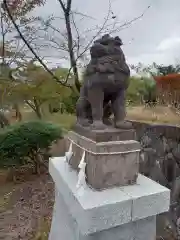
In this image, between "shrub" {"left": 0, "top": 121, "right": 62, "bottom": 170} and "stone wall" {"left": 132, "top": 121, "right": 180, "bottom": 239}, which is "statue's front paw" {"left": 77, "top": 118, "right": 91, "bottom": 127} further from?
"shrub" {"left": 0, "top": 121, "right": 62, "bottom": 170}

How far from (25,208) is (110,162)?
2179 millimetres

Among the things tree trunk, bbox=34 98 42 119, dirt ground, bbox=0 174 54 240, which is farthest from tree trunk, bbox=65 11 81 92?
tree trunk, bbox=34 98 42 119

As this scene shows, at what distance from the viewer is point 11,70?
5.04 m

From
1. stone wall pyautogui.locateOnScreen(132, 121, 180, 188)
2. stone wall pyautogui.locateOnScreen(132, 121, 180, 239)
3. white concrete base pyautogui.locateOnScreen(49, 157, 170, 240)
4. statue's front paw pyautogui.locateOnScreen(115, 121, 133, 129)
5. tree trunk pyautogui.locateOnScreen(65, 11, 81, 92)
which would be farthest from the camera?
tree trunk pyautogui.locateOnScreen(65, 11, 81, 92)

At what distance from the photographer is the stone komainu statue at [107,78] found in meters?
1.15

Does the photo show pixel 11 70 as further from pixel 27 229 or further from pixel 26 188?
pixel 27 229

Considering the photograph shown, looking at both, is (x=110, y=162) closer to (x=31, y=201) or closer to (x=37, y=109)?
(x=31, y=201)

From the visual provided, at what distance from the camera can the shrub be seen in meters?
3.64

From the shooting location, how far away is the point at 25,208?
9.29 ft

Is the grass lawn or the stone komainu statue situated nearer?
the stone komainu statue

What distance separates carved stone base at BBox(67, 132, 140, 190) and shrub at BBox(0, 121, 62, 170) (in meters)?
2.69

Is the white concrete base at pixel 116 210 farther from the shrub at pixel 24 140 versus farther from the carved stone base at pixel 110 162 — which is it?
the shrub at pixel 24 140

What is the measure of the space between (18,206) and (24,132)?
49.4 inches

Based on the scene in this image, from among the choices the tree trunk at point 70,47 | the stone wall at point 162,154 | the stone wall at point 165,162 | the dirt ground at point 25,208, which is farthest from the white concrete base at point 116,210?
the tree trunk at point 70,47
